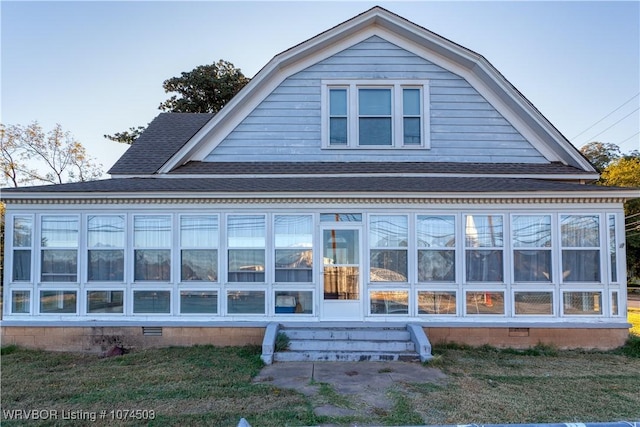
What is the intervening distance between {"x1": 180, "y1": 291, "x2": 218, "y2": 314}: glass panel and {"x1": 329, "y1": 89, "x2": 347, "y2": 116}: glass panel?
5.22 meters

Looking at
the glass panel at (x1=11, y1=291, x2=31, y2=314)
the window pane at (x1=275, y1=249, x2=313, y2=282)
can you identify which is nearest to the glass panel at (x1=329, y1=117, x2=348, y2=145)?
the window pane at (x1=275, y1=249, x2=313, y2=282)

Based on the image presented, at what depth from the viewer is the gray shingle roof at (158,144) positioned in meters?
9.66

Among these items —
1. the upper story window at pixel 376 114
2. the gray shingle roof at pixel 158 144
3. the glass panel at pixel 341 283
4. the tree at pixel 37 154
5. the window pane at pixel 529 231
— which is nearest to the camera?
the window pane at pixel 529 231

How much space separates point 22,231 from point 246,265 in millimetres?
4797

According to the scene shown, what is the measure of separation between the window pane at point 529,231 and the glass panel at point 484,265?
19.7 inches

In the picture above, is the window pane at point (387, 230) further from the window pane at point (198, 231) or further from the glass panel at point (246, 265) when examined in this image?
the window pane at point (198, 231)

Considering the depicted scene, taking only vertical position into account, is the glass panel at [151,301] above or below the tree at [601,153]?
below

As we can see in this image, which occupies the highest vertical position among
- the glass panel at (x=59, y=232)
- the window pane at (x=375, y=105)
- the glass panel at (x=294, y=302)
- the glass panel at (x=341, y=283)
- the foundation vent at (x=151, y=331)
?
the window pane at (x=375, y=105)

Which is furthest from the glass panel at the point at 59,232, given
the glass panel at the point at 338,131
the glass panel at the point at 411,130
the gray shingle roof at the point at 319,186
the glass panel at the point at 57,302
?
the glass panel at the point at 411,130

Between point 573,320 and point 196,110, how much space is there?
24089 mm

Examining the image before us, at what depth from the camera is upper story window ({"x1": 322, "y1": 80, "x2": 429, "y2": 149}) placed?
9375 millimetres

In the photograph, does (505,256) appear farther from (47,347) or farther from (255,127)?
(47,347)

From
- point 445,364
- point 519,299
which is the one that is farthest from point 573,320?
point 445,364

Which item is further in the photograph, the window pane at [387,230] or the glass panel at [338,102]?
the glass panel at [338,102]
